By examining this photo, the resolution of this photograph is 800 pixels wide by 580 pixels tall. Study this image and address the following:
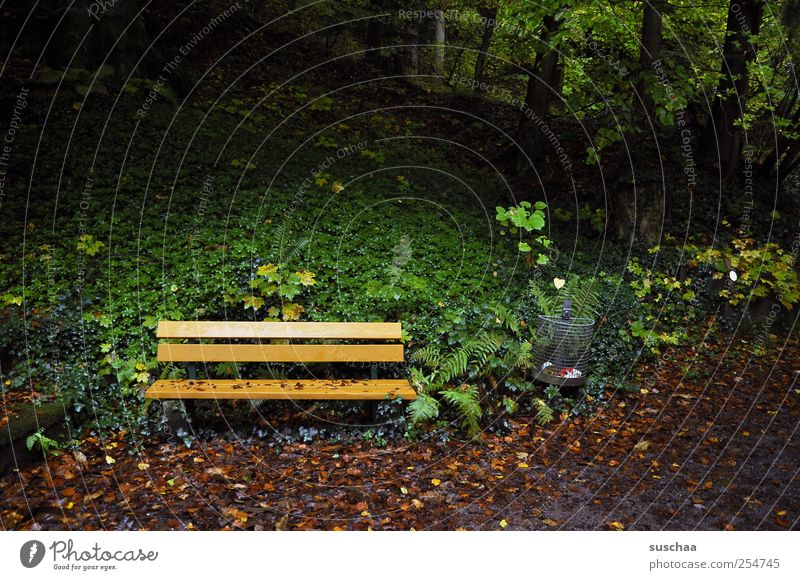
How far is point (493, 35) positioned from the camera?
586 inches

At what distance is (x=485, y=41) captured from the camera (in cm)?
1516

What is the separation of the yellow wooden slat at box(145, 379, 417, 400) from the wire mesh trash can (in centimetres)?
160

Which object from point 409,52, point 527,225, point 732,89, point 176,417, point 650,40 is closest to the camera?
point 176,417

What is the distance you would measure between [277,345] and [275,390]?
515 mm

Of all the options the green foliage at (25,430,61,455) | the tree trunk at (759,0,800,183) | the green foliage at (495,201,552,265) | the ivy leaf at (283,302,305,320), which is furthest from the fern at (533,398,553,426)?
the tree trunk at (759,0,800,183)

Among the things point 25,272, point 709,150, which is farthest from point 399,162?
point 25,272

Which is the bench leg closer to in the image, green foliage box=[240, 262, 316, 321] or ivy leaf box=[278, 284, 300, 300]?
green foliage box=[240, 262, 316, 321]

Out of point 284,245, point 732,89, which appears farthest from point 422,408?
point 732,89

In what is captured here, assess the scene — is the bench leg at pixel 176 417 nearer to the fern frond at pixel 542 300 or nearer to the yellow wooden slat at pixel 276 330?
the yellow wooden slat at pixel 276 330

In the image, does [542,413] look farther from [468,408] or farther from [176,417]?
[176,417]

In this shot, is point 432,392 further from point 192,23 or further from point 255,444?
point 192,23

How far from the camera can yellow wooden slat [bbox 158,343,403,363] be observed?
5.42 meters

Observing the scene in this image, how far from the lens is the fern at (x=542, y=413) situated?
18.7ft

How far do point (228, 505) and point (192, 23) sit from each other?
1179cm
